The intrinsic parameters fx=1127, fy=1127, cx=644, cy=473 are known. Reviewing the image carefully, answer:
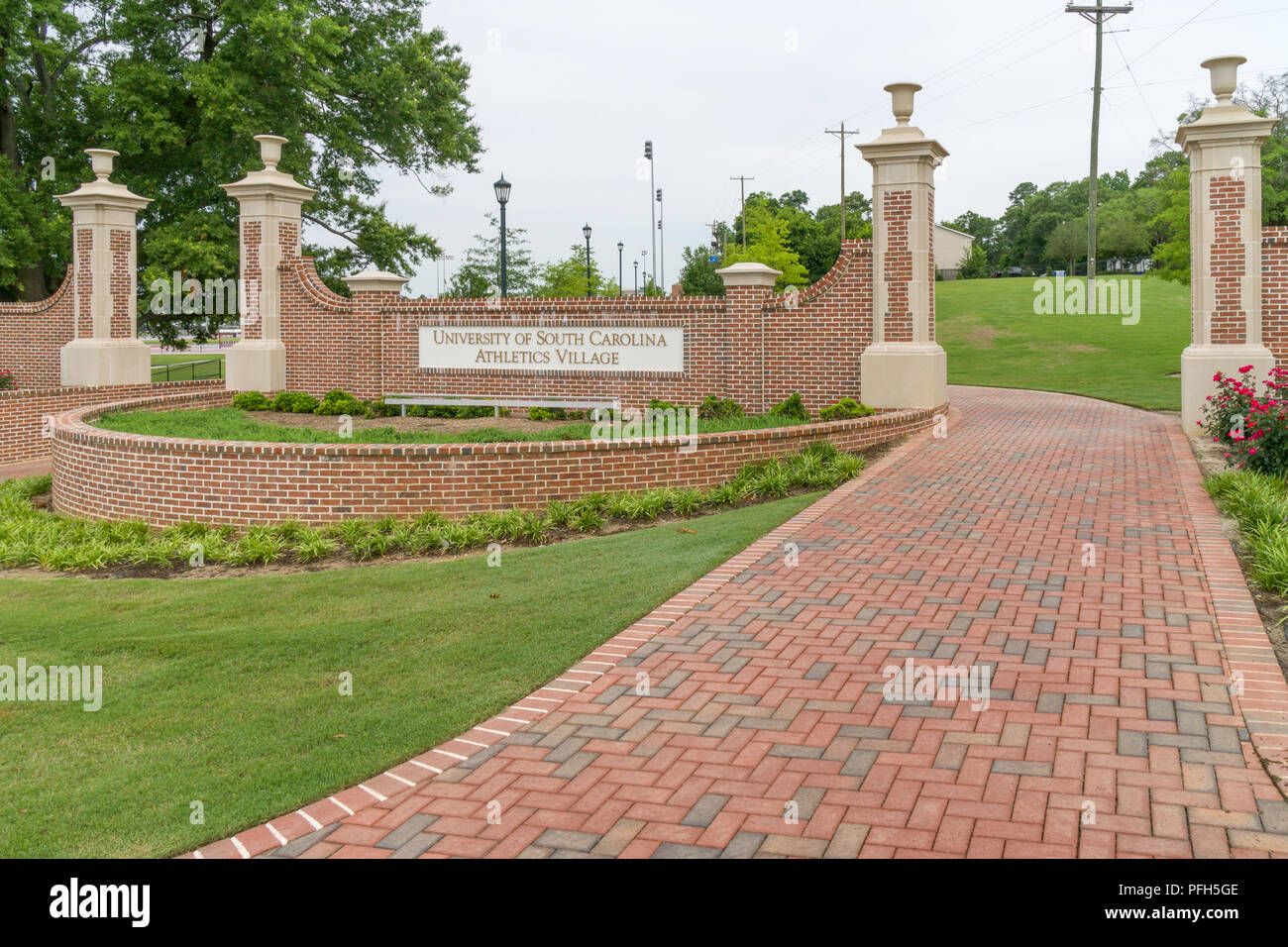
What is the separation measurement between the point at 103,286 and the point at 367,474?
15.3 meters

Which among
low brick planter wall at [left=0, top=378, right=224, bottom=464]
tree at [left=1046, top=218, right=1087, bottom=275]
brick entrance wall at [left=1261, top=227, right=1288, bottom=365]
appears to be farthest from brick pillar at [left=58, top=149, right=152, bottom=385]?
tree at [left=1046, top=218, right=1087, bottom=275]

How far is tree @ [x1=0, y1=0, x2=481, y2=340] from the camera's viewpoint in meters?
24.1

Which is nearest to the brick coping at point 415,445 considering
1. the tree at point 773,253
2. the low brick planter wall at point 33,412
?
the low brick planter wall at point 33,412

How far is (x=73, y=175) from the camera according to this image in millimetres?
26172

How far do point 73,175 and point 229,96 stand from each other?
16.8 feet

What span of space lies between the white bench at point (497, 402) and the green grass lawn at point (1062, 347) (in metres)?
9.44

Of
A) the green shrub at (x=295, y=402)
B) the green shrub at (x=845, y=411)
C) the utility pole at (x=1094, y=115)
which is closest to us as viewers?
the green shrub at (x=845, y=411)

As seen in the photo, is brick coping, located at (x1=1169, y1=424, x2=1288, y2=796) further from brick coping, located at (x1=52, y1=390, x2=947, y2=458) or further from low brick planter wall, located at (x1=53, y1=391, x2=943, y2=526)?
low brick planter wall, located at (x1=53, y1=391, x2=943, y2=526)

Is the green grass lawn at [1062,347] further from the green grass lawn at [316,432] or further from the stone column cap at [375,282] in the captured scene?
the stone column cap at [375,282]

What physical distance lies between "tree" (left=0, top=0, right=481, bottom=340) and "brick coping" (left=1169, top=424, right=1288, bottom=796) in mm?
20950

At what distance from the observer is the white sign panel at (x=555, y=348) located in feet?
56.2

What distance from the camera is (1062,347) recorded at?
117ft
